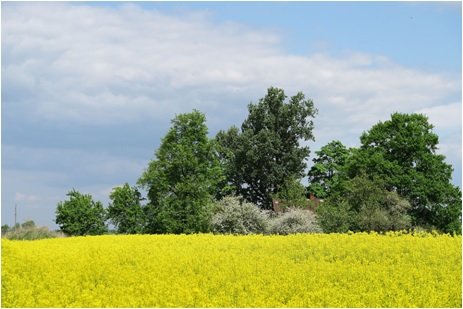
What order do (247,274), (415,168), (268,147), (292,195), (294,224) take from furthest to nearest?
(268,147) < (292,195) < (415,168) < (294,224) < (247,274)

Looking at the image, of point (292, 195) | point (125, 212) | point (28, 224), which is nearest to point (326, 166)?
point (292, 195)

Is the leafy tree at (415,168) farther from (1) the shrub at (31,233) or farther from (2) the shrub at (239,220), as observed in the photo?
(1) the shrub at (31,233)

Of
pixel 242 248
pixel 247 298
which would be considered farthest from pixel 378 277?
pixel 242 248

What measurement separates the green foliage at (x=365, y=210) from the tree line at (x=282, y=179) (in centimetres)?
6

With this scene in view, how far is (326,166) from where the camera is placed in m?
52.5

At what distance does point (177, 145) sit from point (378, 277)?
23168 millimetres

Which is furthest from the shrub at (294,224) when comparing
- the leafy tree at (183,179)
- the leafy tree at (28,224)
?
the leafy tree at (28,224)

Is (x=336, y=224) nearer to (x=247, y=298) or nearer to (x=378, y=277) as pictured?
(x=378, y=277)

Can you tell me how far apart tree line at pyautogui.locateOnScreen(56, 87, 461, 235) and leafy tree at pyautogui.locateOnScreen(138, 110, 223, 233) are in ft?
0.18

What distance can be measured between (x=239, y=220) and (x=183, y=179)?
396 centimetres

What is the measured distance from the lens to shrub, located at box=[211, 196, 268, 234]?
35094mm

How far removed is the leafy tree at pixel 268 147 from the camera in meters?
50.9

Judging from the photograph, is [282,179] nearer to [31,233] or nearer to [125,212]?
[125,212]

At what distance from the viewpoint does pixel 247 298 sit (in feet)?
41.5
